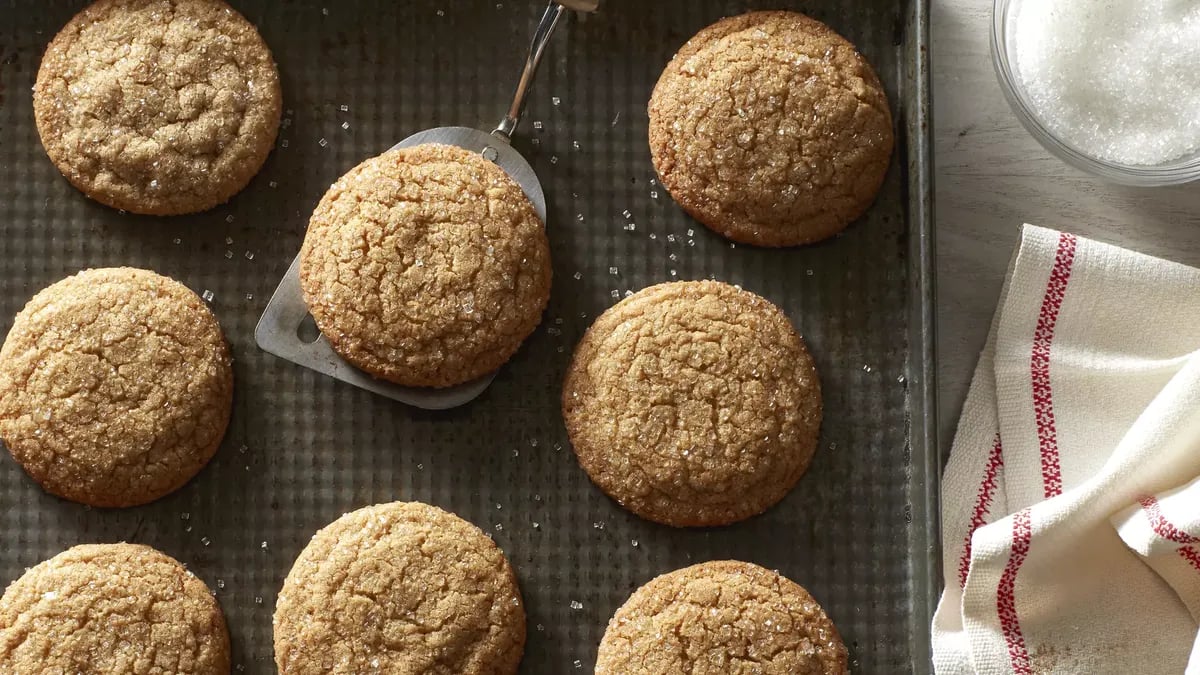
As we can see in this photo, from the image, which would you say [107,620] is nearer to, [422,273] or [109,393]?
[109,393]

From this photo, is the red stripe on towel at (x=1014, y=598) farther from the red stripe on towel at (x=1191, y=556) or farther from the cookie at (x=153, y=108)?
the cookie at (x=153, y=108)

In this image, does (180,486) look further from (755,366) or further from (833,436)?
(833,436)

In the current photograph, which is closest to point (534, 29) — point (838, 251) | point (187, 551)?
point (838, 251)

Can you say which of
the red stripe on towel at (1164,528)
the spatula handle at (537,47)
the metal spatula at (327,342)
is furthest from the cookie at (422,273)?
the red stripe on towel at (1164,528)

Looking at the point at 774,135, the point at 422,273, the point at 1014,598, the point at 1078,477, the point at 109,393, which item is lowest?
the point at 1014,598

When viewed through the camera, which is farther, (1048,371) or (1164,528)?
(1048,371)

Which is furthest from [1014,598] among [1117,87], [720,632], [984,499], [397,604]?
[397,604]
